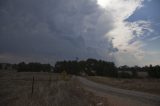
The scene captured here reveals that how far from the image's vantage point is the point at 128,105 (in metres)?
17.8

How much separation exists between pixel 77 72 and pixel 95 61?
1207 centimetres

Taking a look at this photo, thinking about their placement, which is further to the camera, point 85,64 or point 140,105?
point 85,64

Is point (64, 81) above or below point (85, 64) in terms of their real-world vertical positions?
below

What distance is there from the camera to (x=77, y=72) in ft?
464

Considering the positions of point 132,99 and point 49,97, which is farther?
point 132,99

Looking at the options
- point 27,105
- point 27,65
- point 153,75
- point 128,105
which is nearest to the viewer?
point 27,105

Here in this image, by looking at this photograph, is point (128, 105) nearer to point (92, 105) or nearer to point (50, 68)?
point (92, 105)

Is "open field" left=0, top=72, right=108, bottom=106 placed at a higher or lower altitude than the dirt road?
higher

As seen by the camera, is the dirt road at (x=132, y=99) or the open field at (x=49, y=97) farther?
the dirt road at (x=132, y=99)

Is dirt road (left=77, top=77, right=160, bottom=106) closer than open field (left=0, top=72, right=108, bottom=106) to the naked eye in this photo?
No

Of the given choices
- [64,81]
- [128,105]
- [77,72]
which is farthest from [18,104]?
[77,72]

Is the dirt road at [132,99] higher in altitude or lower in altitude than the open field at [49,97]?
lower

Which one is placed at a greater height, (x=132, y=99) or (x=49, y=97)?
(x=49, y=97)

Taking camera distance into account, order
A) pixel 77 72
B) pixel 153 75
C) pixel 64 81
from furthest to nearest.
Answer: pixel 77 72
pixel 153 75
pixel 64 81
